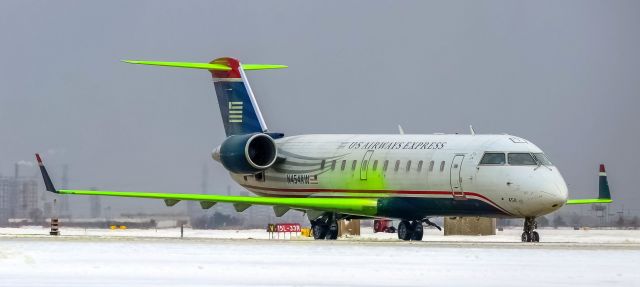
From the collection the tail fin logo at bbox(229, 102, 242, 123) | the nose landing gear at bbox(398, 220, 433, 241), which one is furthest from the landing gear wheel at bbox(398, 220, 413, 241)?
the tail fin logo at bbox(229, 102, 242, 123)

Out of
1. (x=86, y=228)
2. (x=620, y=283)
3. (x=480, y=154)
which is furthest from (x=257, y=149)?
(x=620, y=283)

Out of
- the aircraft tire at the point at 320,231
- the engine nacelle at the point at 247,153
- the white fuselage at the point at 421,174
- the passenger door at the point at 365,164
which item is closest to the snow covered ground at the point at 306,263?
the white fuselage at the point at 421,174

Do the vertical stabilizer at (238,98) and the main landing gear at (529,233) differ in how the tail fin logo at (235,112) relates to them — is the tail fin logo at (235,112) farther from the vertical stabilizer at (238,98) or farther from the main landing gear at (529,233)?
the main landing gear at (529,233)

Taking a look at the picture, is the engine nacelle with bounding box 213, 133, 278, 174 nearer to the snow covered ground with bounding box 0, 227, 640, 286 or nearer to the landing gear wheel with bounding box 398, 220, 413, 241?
the landing gear wheel with bounding box 398, 220, 413, 241

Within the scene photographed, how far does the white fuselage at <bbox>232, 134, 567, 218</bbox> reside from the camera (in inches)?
2119

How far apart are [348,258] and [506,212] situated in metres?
14.9

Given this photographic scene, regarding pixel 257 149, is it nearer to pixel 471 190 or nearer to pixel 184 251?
pixel 471 190

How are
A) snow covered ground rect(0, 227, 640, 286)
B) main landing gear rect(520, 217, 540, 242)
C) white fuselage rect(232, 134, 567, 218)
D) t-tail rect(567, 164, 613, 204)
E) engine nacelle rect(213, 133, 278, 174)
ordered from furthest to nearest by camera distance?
t-tail rect(567, 164, 613, 204) → engine nacelle rect(213, 133, 278, 174) → main landing gear rect(520, 217, 540, 242) → white fuselage rect(232, 134, 567, 218) → snow covered ground rect(0, 227, 640, 286)

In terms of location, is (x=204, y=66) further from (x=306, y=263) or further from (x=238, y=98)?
→ (x=306, y=263)

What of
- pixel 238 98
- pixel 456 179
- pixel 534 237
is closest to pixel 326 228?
pixel 456 179

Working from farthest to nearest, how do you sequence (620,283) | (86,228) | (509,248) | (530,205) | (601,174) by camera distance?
(86,228) < (601,174) < (530,205) < (509,248) < (620,283)

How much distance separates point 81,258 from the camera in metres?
39.9

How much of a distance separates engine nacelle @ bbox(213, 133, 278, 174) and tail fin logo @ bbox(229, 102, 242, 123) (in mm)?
3093

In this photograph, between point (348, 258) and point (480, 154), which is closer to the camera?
point (348, 258)
